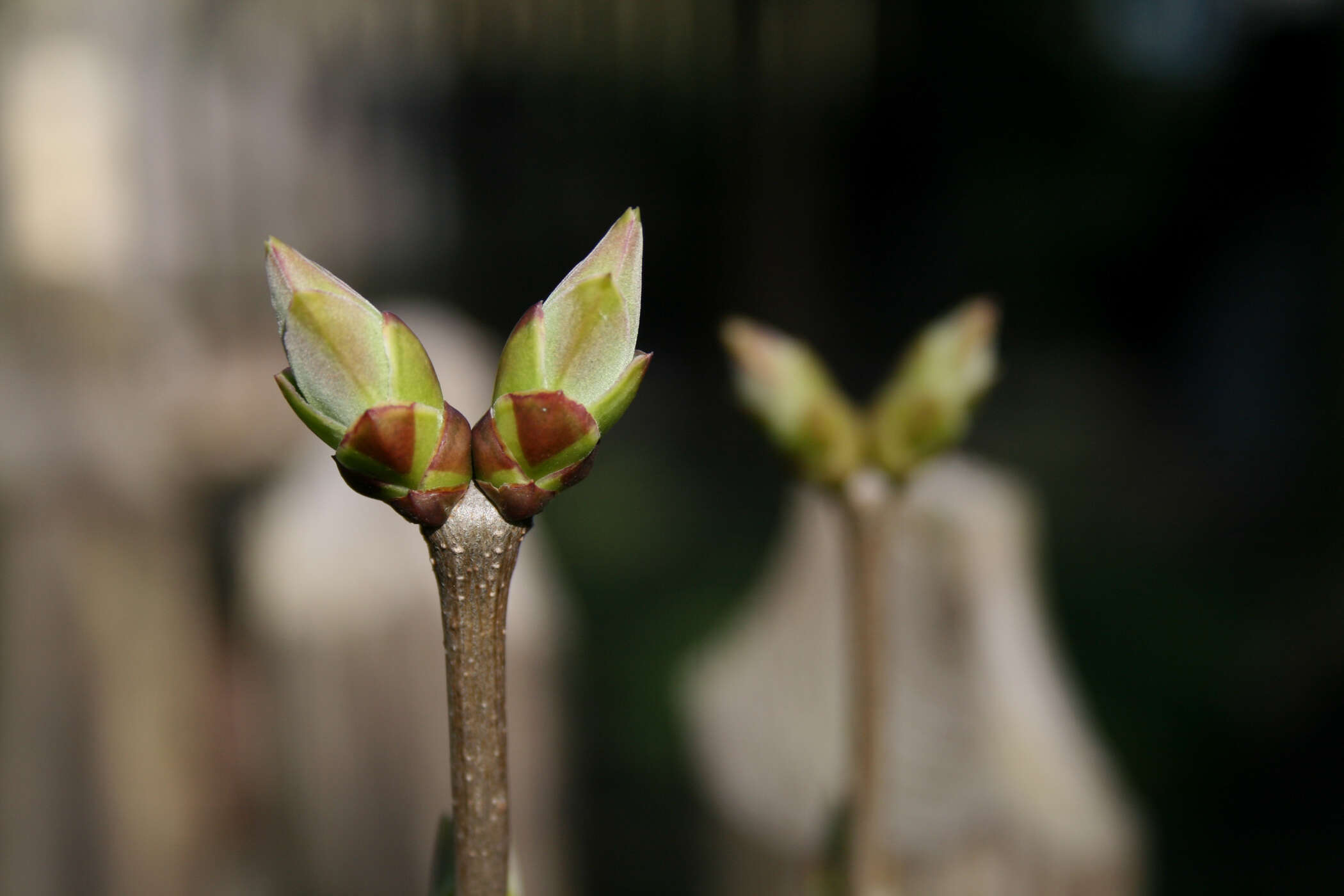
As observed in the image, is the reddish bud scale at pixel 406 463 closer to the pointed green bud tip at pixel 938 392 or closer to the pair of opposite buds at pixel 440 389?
the pair of opposite buds at pixel 440 389

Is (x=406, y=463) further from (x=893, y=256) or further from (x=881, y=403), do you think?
(x=893, y=256)

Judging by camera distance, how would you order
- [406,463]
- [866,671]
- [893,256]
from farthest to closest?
[893,256] → [866,671] → [406,463]

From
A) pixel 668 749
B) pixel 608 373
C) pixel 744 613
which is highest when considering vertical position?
pixel 608 373

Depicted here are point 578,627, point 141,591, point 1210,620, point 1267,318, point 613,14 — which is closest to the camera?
point 141,591

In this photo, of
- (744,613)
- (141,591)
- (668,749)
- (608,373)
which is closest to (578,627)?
(668,749)

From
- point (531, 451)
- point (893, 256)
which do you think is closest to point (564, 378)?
point (531, 451)

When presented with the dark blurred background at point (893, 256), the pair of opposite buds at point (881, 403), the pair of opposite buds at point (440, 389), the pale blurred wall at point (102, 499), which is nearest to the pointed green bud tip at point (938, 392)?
the pair of opposite buds at point (881, 403)

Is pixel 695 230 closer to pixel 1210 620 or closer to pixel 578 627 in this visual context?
pixel 578 627
